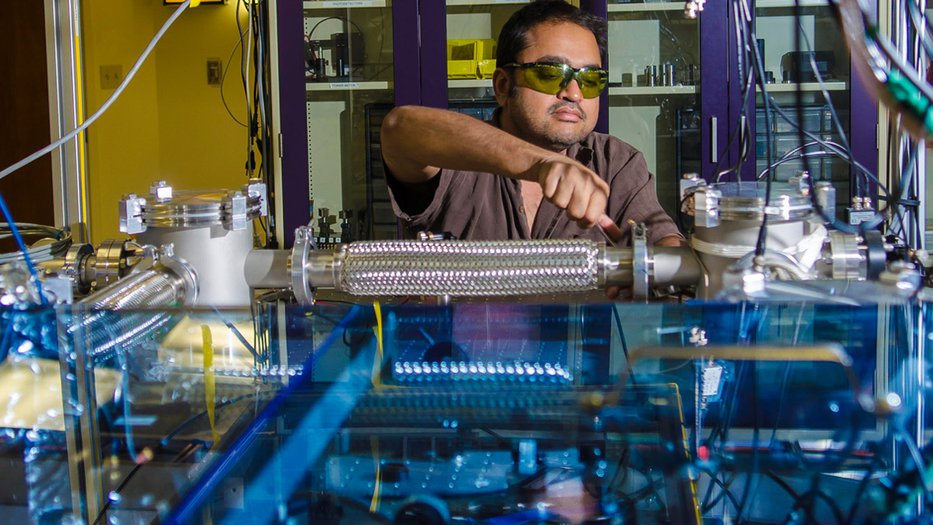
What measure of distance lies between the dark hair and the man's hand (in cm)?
104

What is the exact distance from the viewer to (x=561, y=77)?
Answer: 1.78 meters

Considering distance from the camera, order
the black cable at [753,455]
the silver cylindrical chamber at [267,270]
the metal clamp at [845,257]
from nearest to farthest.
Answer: the black cable at [753,455] → the metal clamp at [845,257] → the silver cylindrical chamber at [267,270]

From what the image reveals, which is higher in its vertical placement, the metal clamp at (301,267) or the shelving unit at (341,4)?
the shelving unit at (341,4)

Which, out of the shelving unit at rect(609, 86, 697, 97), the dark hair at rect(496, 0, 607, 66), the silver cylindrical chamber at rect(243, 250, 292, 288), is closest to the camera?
the silver cylindrical chamber at rect(243, 250, 292, 288)

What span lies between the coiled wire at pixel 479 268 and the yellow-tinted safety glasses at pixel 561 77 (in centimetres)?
98

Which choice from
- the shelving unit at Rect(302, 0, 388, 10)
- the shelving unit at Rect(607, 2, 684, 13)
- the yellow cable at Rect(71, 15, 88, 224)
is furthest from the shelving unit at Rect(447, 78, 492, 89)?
the yellow cable at Rect(71, 15, 88, 224)

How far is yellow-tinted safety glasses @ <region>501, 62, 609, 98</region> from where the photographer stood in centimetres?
173

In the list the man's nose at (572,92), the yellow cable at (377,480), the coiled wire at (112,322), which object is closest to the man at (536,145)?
the man's nose at (572,92)

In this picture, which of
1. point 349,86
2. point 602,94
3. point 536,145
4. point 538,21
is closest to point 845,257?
point 536,145

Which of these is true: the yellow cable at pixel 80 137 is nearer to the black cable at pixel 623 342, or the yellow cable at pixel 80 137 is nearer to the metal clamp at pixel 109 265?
the metal clamp at pixel 109 265

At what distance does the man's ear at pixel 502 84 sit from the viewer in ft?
6.41

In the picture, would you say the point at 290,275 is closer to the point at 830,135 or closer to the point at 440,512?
the point at 440,512

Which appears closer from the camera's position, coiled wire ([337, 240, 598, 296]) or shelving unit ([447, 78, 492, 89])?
coiled wire ([337, 240, 598, 296])

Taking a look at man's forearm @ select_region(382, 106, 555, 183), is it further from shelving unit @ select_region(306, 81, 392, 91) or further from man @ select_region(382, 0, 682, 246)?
shelving unit @ select_region(306, 81, 392, 91)
